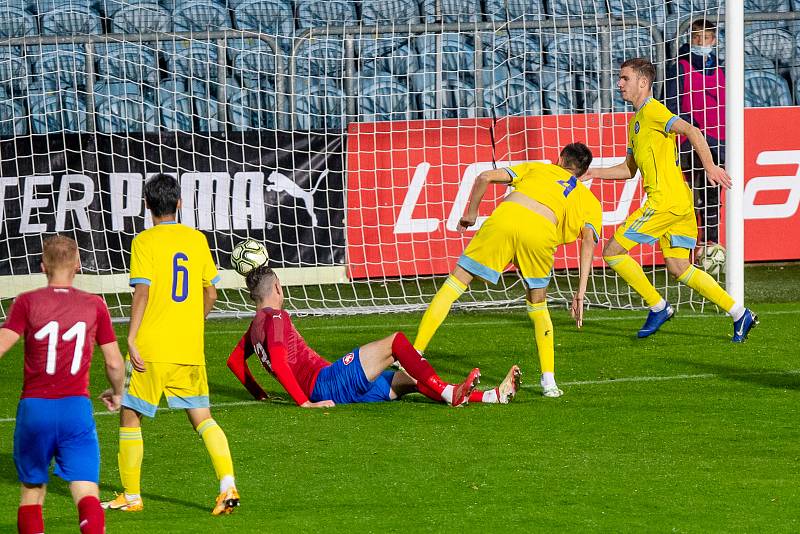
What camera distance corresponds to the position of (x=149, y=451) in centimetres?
583

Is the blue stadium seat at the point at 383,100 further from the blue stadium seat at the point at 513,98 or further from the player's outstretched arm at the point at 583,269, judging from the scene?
the player's outstretched arm at the point at 583,269

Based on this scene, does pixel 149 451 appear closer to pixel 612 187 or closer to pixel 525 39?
pixel 612 187

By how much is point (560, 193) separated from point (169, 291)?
2.87 meters

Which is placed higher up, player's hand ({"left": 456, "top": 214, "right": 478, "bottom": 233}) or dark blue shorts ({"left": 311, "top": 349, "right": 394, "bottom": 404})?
player's hand ({"left": 456, "top": 214, "right": 478, "bottom": 233})

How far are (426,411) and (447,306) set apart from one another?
725 mm

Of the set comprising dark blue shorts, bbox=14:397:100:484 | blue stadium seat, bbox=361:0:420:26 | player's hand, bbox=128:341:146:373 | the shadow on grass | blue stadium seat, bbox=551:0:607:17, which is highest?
blue stadium seat, bbox=361:0:420:26

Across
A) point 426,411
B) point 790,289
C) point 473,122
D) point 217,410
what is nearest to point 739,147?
point 790,289

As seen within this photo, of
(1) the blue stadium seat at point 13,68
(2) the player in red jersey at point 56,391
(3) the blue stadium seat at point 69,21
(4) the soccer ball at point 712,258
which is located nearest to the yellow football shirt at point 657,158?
(4) the soccer ball at point 712,258

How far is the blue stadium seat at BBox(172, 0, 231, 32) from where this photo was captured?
14.2 meters

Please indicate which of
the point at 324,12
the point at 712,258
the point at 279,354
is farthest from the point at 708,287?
the point at 324,12

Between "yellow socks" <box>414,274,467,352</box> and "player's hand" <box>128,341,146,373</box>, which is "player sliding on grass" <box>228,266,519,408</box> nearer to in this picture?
"yellow socks" <box>414,274,467,352</box>

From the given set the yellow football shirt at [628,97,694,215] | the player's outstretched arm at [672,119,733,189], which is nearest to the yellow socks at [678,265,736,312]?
the yellow football shirt at [628,97,694,215]

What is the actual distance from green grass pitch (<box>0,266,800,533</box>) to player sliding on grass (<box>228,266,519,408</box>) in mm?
108

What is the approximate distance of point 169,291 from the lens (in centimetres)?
488
